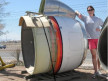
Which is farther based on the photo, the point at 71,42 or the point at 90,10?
the point at 71,42

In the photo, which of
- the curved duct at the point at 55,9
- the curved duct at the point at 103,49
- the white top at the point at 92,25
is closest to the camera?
the curved duct at the point at 103,49

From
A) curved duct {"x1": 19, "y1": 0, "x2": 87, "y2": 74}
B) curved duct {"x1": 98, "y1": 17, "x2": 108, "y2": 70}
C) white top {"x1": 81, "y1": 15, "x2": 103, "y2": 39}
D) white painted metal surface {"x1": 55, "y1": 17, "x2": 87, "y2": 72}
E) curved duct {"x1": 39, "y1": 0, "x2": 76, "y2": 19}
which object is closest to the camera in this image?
curved duct {"x1": 98, "y1": 17, "x2": 108, "y2": 70}

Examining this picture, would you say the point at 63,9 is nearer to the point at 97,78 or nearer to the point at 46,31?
the point at 46,31

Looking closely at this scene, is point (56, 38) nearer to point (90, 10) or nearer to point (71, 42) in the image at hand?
point (71, 42)

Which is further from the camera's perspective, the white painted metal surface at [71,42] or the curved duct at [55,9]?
the curved duct at [55,9]

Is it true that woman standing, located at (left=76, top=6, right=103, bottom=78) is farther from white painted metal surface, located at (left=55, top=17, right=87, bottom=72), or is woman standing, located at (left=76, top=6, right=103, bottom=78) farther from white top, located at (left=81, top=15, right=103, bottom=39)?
white painted metal surface, located at (left=55, top=17, right=87, bottom=72)

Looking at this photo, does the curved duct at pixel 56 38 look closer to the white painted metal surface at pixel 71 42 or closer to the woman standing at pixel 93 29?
the white painted metal surface at pixel 71 42

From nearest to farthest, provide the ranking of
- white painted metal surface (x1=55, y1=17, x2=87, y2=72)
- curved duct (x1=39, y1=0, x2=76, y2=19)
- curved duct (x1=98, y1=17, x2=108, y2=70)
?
curved duct (x1=98, y1=17, x2=108, y2=70) → white painted metal surface (x1=55, y1=17, x2=87, y2=72) → curved duct (x1=39, y1=0, x2=76, y2=19)

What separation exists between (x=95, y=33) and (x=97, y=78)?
4.73 ft

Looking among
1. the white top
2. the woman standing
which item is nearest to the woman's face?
the woman standing

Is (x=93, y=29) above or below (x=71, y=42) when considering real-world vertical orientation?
above

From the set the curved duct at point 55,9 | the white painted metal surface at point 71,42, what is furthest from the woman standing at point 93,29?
the curved duct at point 55,9

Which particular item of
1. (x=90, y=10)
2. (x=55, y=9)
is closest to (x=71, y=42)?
(x=90, y=10)

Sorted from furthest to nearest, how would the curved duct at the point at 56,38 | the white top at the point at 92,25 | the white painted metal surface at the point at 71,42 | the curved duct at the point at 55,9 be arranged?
the curved duct at the point at 55,9 < the white painted metal surface at the point at 71,42 < the white top at the point at 92,25 < the curved duct at the point at 56,38
